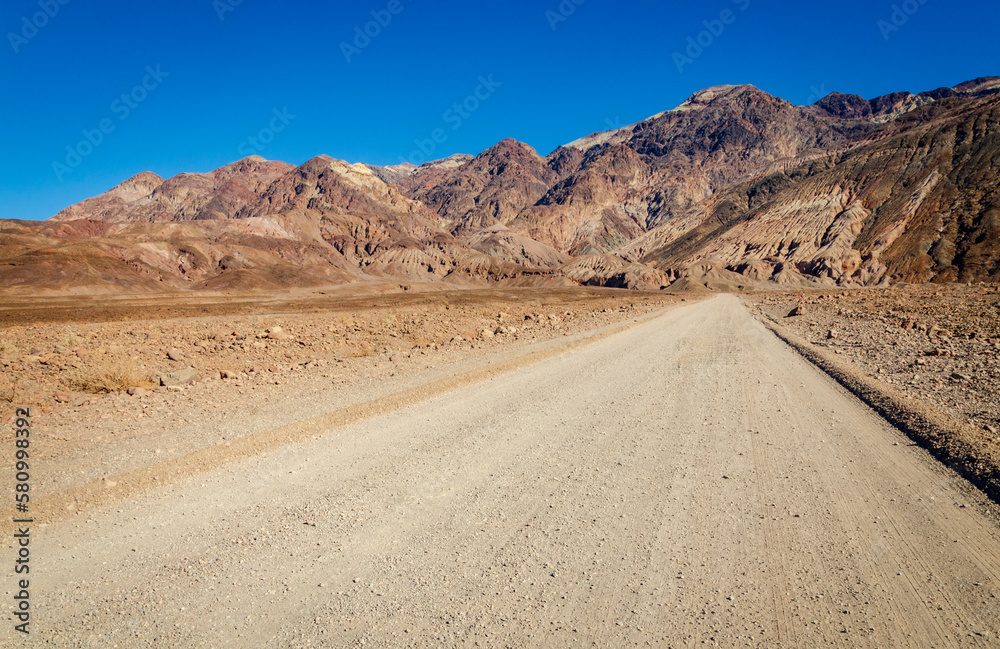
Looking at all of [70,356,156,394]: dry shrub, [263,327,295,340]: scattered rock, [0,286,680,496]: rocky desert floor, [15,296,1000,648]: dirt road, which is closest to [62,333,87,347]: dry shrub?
[0,286,680,496]: rocky desert floor

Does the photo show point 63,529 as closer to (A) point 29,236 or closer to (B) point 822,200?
(A) point 29,236

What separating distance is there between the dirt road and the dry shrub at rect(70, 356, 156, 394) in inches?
225

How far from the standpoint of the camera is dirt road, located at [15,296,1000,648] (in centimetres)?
314

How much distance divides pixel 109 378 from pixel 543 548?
9860mm

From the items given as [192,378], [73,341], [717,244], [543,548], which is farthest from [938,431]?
[717,244]

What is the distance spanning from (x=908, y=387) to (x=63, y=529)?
40.1 feet

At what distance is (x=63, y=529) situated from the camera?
4.25 m

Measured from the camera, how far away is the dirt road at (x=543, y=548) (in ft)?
10.3

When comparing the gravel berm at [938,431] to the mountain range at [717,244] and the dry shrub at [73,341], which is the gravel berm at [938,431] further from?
the mountain range at [717,244]

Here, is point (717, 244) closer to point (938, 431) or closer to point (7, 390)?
point (938, 431)

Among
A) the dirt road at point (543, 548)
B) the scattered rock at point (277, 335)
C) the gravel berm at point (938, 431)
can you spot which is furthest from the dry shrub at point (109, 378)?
the gravel berm at point (938, 431)

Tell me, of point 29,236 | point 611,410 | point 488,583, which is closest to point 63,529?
point 488,583

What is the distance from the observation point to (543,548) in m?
3.97

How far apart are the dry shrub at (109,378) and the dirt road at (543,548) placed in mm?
5714
